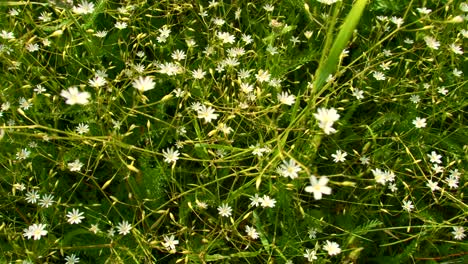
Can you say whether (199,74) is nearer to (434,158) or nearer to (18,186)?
(18,186)

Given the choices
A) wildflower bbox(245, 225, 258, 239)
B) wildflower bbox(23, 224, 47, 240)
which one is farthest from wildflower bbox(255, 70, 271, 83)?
wildflower bbox(23, 224, 47, 240)

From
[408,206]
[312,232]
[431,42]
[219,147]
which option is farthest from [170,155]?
[431,42]

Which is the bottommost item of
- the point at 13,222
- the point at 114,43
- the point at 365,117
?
the point at 13,222

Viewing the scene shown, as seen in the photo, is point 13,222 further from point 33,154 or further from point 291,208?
point 291,208

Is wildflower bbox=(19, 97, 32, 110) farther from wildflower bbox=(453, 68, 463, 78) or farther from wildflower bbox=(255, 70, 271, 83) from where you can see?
wildflower bbox=(453, 68, 463, 78)

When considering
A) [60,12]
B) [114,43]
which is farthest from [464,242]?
[60,12]

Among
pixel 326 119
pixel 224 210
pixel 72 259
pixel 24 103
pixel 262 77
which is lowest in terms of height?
pixel 72 259
